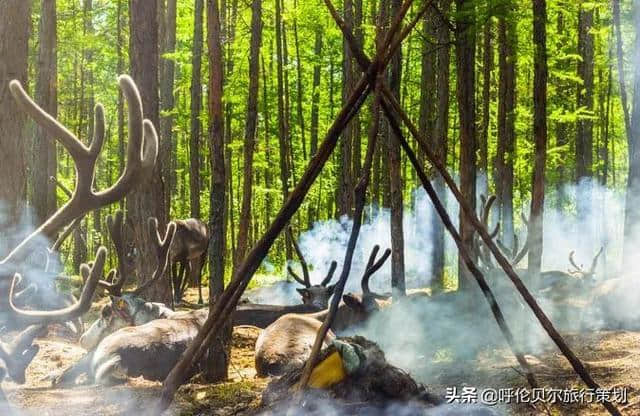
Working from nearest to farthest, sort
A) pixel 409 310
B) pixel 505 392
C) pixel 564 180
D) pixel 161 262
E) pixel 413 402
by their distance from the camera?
pixel 413 402
pixel 505 392
pixel 161 262
pixel 409 310
pixel 564 180

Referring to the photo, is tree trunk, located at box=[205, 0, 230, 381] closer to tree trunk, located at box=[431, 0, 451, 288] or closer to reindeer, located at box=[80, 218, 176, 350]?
reindeer, located at box=[80, 218, 176, 350]

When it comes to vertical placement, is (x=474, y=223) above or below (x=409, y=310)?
above

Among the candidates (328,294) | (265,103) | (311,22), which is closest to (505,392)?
(328,294)

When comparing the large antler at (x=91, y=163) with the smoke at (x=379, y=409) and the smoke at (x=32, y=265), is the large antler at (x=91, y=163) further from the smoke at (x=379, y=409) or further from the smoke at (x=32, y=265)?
the smoke at (x=379, y=409)

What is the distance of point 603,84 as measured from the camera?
28.5 meters

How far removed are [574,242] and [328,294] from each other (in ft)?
70.8

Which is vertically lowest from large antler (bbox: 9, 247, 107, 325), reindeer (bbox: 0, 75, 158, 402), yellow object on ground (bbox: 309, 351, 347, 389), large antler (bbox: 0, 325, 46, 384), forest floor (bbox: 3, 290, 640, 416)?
forest floor (bbox: 3, 290, 640, 416)

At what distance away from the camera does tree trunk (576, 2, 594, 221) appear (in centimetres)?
2408

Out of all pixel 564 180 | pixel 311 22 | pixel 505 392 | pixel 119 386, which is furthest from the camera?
pixel 564 180

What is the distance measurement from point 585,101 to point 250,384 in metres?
22.2

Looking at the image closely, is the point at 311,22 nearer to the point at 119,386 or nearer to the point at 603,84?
the point at 603,84

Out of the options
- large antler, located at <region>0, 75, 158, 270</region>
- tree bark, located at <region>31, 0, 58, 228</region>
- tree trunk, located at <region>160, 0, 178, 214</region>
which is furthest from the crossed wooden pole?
tree trunk, located at <region>160, 0, 178, 214</region>

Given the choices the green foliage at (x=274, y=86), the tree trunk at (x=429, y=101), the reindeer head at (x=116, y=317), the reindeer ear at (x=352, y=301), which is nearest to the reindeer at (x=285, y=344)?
the reindeer head at (x=116, y=317)

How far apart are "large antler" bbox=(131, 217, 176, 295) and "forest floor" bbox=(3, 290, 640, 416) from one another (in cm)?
147
